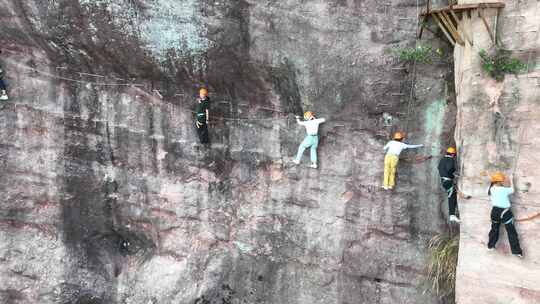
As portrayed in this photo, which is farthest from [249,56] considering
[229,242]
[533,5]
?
[533,5]

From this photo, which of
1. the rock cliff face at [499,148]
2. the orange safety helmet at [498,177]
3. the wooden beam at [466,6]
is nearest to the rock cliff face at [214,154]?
the wooden beam at [466,6]

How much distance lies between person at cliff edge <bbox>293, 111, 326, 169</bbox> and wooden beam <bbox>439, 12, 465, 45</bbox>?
2.58 metres

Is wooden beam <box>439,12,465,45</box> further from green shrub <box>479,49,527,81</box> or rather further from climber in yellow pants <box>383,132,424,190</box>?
climber in yellow pants <box>383,132,424,190</box>

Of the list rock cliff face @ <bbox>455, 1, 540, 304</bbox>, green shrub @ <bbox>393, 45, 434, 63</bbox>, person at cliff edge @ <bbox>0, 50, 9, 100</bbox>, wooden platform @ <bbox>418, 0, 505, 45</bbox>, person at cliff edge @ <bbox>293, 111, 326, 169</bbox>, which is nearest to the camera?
rock cliff face @ <bbox>455, 1, 540, 304</bbox>

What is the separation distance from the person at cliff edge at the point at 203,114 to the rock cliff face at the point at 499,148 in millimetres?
4473

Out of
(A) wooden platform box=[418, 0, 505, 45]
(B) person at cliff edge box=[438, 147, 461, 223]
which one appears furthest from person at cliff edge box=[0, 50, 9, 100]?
(B) person at cliff edge box=[438, 147, 461, 223]

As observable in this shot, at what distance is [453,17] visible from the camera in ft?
25.3

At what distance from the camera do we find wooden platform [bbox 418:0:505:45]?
7.33 m

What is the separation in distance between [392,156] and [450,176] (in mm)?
982

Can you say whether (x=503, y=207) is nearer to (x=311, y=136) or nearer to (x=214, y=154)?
(x=311, y=136)

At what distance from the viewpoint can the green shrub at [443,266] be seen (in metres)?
8.50

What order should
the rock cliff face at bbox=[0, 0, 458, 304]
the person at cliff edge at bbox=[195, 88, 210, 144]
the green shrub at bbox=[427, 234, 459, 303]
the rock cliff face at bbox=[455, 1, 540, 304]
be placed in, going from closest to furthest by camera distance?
the rock cliff face at bbox=[455, 1, 540, 304]
the green shrub at bbox=[427, 234, 459, 303]
the rock cliff face at bbox=[0, 0, 458, 304]
the person at cliff edge at bbox=[195, 88, 210, 144]

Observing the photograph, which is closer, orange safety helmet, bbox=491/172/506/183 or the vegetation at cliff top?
orange safety helmet, bbox=491/172/506/183

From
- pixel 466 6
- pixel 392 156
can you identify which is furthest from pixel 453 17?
pixel 392 156
